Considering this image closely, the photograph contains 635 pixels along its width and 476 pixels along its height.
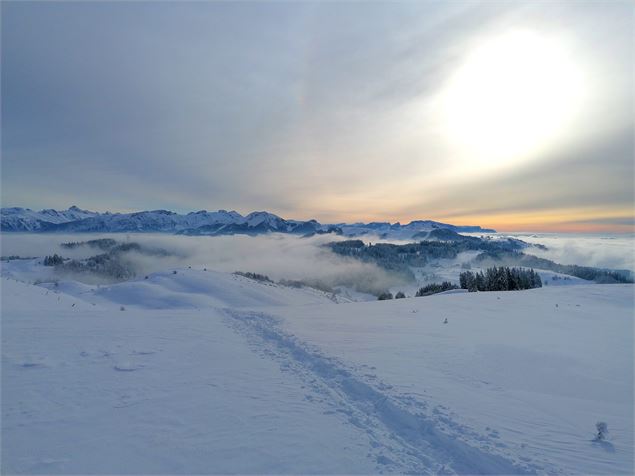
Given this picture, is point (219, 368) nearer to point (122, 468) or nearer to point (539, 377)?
point (122, 468)

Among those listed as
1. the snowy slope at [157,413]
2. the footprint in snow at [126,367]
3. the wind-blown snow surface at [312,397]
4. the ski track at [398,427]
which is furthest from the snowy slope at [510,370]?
the footprint in snow at [126,367]

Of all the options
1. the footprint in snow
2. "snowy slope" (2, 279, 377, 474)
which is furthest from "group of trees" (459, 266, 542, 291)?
the footprint in snow

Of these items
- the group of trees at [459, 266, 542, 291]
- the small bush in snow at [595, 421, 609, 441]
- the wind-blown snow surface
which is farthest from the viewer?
the group of trees at [459, 266, 542, 291]

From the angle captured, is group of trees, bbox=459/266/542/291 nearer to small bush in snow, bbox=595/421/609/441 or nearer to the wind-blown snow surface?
the wind-blown snow surface

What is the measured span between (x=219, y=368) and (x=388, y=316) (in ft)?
37.9

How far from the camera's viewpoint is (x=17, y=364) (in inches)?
376

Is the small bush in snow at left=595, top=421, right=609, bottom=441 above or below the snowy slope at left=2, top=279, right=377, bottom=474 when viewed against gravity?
above

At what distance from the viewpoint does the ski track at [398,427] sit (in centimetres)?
546

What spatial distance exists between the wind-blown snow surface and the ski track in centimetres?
3

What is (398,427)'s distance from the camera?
668 cm

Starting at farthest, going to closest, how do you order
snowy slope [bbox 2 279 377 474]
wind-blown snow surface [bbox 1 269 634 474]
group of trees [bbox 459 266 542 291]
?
group of trees [bbox 459 266 542 291], wind-blown snow surface [bbox 1 269 634 474], snowy slope [bbox 2 279 377 474]

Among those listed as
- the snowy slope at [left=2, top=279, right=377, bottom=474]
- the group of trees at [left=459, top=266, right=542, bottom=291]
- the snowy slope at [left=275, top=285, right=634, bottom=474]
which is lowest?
the snowy slope at [left=2, top=279, right=377, bottom=474]

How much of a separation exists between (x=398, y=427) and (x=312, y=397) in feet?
7.20

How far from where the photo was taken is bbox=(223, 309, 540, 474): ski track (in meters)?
5.46
